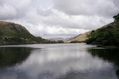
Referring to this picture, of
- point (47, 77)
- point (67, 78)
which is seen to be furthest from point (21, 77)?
point (67, 78)

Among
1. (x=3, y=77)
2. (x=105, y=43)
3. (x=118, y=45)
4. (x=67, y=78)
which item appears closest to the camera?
(x=67, y=78)

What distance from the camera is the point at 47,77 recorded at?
4953 centimetres

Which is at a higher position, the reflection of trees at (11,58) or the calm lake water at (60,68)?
the reflection of trees at (11,58)

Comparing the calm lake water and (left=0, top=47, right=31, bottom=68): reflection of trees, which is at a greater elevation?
(left=0, top=47, right=31, bottom=68): reflection of trees

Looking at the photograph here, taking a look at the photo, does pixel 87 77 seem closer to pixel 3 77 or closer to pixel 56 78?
pixel 56 78

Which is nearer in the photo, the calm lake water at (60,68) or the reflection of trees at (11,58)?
the calm lake water at (60,68)

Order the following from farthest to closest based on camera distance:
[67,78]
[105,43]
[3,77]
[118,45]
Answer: [105,43] → [118,45] → [3,77] → [67,78]

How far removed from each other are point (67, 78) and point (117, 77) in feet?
34.0

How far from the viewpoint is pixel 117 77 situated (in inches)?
1882

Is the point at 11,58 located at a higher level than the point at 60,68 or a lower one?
higher

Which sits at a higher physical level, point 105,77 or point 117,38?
point 117,38

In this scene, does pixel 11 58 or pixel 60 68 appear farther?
pixel 11 58

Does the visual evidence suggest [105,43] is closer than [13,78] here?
No

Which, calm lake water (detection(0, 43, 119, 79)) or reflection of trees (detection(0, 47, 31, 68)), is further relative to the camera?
reflection of trees (detection(0, 47, 31, 68))
